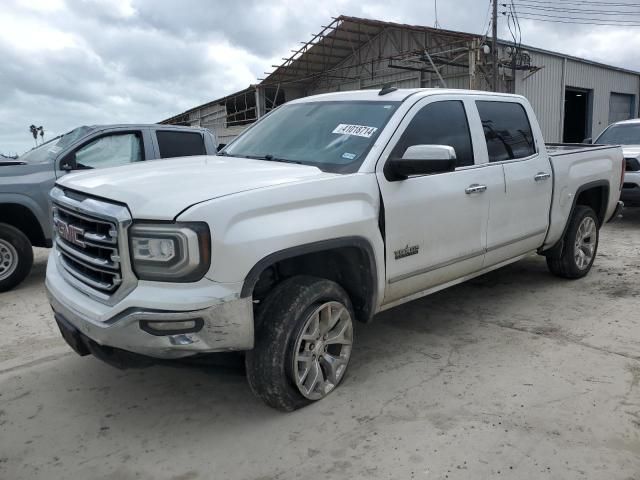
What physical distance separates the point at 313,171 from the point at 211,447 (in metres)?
1.67

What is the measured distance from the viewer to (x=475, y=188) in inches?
159

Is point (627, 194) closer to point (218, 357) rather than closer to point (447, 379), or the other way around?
point (447, 379)

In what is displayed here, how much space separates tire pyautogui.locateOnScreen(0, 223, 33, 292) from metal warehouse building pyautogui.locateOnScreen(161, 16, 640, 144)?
1466cm

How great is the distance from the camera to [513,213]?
452 centimetres

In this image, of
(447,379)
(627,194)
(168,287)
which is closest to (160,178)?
(168,287)

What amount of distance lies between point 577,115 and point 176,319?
26.7 m

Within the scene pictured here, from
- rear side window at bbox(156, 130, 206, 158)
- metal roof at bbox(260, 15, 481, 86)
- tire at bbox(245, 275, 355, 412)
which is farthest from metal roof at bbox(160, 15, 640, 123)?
tire at bbox(245, 275, 355, 412)

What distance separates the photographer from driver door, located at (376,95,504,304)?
3.49 m

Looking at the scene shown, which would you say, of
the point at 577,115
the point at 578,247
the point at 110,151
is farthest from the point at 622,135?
the point at 577,115

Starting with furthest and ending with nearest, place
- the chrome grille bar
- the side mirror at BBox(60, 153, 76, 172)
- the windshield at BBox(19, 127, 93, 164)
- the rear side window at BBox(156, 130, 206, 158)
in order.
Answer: the rear side window at BBox(156, 130, 206, 158) → the windshield at BBox(19, 127, 93, 164) → the side mirror at BBox(60, 153, 76, 172) → the chrome grille bar

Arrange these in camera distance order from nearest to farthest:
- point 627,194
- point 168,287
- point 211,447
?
point 168,287 → point 211,447 → point 627,194

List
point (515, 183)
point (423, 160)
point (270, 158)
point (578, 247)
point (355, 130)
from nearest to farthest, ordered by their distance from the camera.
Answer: point (423, 160) → point (355, 130) → point (270, 158) → point (515, 183) → point (578, 247)

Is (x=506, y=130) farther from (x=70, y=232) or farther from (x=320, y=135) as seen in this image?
(x=70, y=232)

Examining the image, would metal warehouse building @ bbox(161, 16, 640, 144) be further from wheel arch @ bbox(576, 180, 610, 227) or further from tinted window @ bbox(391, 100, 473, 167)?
tinted window @ bbox(391, 100, 473, 167)
